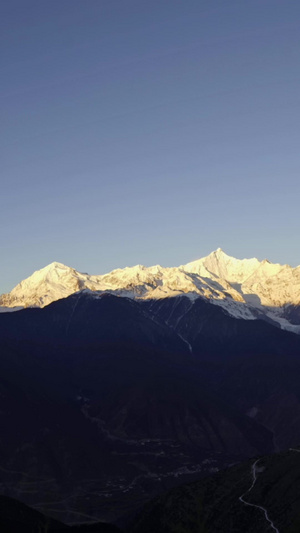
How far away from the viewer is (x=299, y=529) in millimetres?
114688

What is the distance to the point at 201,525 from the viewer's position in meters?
107

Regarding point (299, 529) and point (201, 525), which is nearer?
point (201, 525)

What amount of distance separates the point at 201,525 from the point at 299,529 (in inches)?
632
